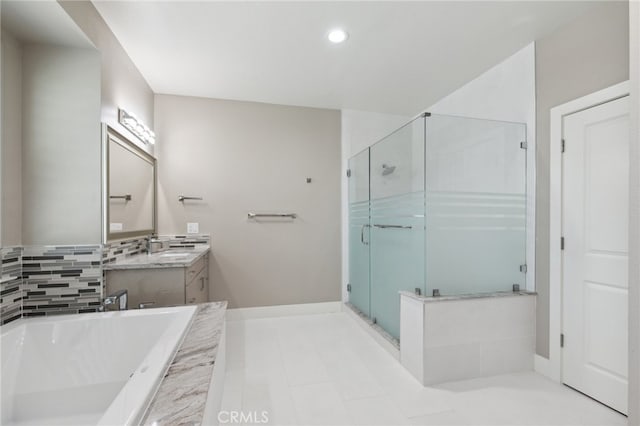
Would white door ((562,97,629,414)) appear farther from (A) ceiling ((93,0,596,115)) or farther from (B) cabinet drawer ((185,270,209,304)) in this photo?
(B) cabinet drawer ((185,270,209,304))

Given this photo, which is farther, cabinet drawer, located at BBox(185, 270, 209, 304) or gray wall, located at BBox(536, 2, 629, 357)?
cabinet drawer, located at BBox(185, 270, 209, 304)

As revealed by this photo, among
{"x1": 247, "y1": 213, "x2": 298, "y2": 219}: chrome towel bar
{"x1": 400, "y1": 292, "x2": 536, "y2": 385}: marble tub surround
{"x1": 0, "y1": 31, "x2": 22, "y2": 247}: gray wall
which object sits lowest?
{"x1": 400, "y1": 292, "x2": 536, "y2": 385}: marble tub surround

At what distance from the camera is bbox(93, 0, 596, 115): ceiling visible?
1844 mm

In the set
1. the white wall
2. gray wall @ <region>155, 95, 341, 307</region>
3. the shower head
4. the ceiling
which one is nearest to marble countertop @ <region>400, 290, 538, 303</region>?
the white wall

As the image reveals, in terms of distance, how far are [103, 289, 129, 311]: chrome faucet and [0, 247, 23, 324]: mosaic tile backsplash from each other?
0.48 metres

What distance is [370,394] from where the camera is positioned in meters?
1.87

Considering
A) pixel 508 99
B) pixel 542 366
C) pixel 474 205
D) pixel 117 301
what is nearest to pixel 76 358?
pixel 117 301

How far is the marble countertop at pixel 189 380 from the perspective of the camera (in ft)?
3.00

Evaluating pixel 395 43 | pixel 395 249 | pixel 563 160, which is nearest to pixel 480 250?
pixel 395 249

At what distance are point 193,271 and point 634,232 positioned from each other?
→ 8.63 feet

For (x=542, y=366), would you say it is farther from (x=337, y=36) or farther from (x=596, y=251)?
(x=337, y=36)

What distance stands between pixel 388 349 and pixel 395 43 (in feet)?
8.12

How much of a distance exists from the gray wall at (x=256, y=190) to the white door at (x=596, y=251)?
2173 mm

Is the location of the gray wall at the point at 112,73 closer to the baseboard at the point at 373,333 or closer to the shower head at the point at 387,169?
the shower head at the point at 387,169
